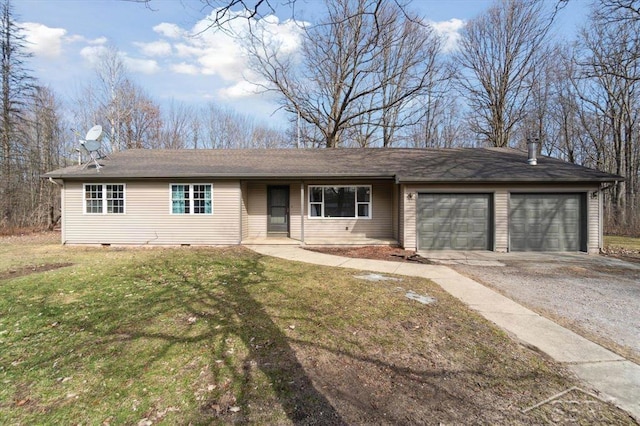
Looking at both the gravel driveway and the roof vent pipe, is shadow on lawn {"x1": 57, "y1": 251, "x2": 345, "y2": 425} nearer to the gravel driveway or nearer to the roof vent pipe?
the gravel driveway

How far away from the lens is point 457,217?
10.9 m

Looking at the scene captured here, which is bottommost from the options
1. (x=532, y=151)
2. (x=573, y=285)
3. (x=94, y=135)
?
(x=573, y=285)

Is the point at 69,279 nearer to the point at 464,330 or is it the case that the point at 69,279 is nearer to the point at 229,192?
the point at 229,192

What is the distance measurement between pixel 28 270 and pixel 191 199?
5.10m

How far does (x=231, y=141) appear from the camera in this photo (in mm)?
30375

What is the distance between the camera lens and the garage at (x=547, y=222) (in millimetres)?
10625

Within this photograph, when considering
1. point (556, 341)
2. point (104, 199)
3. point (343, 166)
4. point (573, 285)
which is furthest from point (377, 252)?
point (104, 199)

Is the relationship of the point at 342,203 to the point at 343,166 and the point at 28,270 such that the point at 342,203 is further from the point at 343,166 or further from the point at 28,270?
the point at 28,270

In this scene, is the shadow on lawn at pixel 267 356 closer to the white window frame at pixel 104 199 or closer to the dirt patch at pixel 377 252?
the dirt patch at pixel 377 252

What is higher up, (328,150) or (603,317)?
(328,150)

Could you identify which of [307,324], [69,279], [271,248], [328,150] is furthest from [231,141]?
[307,324]

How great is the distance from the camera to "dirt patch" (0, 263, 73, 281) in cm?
672

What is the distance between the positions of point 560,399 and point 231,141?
30925 millimetres

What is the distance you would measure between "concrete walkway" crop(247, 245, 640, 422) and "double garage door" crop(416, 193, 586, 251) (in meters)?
3.63
